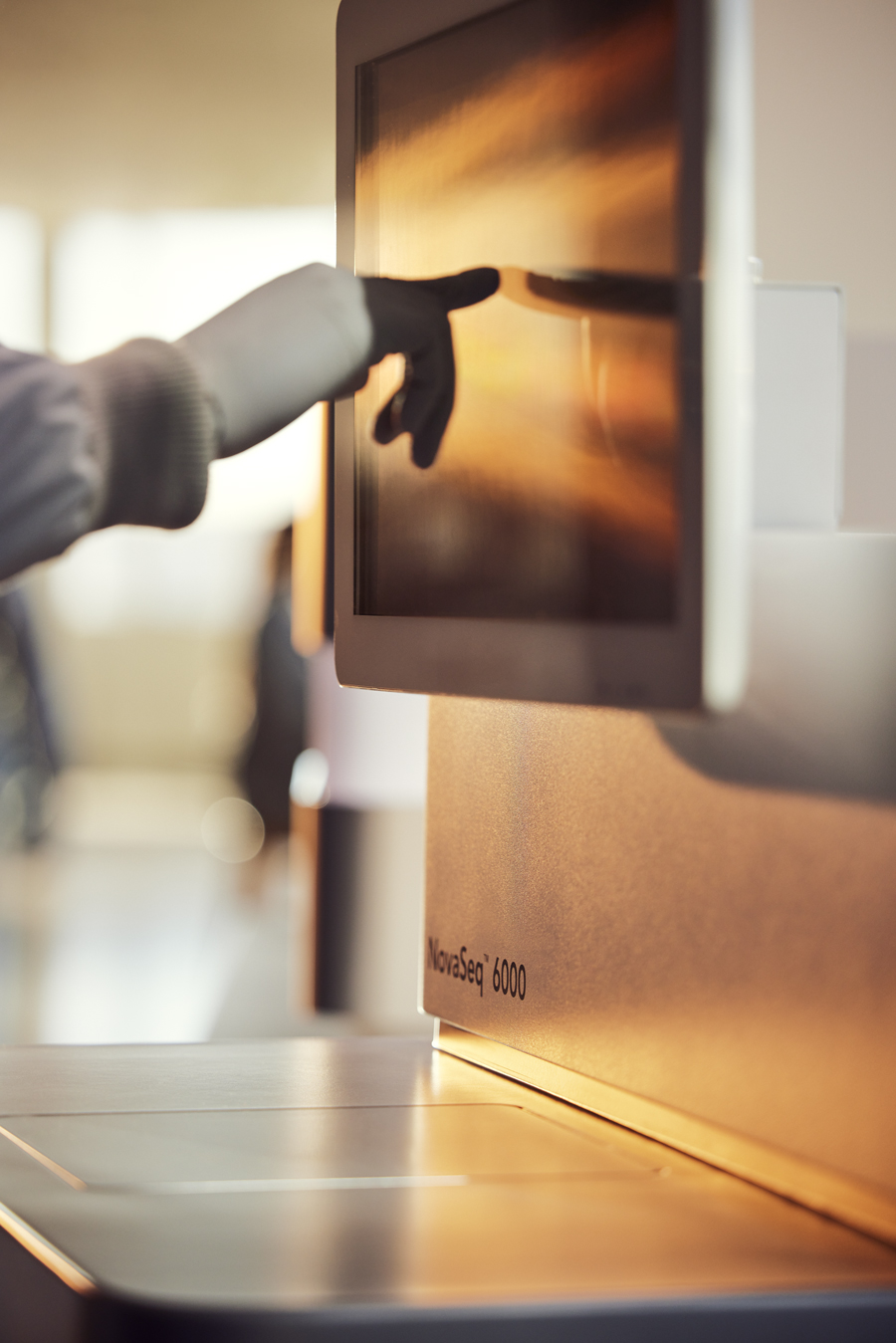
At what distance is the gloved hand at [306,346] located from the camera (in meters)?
0.68

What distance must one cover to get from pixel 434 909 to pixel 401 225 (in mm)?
330

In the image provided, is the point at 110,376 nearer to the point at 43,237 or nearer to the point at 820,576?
the point at 820,576

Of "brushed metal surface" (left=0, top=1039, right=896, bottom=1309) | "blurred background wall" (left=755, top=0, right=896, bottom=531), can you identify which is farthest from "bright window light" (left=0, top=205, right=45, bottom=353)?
"brushed metal surface" (left=0, top=1039, right=896, bottom=1309)

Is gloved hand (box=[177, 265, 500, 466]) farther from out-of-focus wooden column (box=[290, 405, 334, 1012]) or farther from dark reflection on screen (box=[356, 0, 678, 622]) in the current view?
out-of-focus wooden column (box=[290, 405, 334, 1012])

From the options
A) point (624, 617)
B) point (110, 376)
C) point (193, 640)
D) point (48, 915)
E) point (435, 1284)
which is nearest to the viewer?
point (435, 1284)

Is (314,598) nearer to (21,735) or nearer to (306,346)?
(306,346)

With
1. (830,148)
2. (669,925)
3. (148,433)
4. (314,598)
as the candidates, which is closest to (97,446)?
(148,433)

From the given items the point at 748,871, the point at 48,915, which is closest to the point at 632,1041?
the point at 748,871

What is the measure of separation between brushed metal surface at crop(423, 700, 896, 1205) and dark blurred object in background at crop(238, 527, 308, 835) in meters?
3.75

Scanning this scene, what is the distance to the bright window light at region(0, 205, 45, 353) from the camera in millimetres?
5793

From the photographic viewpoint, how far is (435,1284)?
0.42 m

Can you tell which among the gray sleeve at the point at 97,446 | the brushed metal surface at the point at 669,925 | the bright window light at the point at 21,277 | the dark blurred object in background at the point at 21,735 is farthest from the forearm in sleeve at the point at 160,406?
the bright window light at the point at 21,277

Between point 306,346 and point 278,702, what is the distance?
155 inches

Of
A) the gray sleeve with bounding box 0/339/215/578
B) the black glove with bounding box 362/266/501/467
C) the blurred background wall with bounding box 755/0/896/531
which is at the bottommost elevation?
the gray sleeve with bounding box 0/339/215/578
